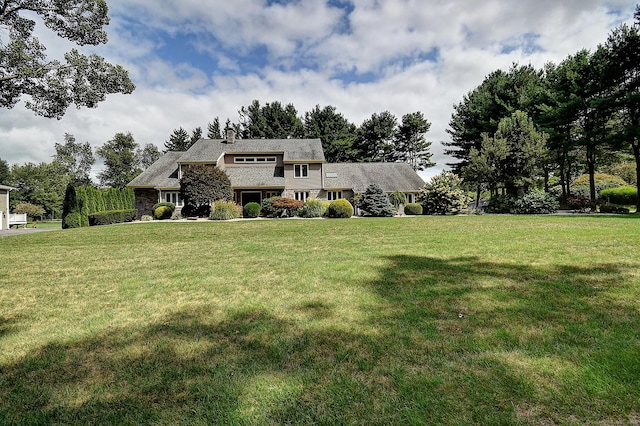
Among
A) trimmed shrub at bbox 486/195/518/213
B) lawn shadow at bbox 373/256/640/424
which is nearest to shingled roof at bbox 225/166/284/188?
trimmed shrub at bbox 486/195/518/213

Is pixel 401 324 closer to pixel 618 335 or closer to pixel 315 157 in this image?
pixel 618 335

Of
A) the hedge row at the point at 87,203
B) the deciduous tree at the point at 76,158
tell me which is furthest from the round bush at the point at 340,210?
the deciduous tree at the point at 76,158

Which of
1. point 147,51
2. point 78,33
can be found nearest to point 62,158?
point 78,33

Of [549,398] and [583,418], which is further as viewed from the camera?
[549,398]

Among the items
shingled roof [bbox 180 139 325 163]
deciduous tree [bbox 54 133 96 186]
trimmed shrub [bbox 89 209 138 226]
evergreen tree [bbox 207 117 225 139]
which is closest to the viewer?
trimmed shrub [bbox 89 209 138 226]

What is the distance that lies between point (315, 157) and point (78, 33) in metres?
18.8

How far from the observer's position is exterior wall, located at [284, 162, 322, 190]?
29.2 m

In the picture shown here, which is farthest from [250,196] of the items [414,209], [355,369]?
[355,369]

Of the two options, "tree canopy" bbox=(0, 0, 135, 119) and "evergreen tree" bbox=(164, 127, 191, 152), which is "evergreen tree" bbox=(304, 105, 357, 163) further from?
"tree canopy" bbox=(0, 0, 135, 119)

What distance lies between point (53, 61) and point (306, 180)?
19191mm

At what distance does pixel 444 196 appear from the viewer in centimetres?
2406

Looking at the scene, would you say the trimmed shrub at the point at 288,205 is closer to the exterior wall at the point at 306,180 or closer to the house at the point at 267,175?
the house at the point at 267,175

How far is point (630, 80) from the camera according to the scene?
871 inches

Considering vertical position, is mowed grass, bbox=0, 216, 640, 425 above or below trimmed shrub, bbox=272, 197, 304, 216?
below
